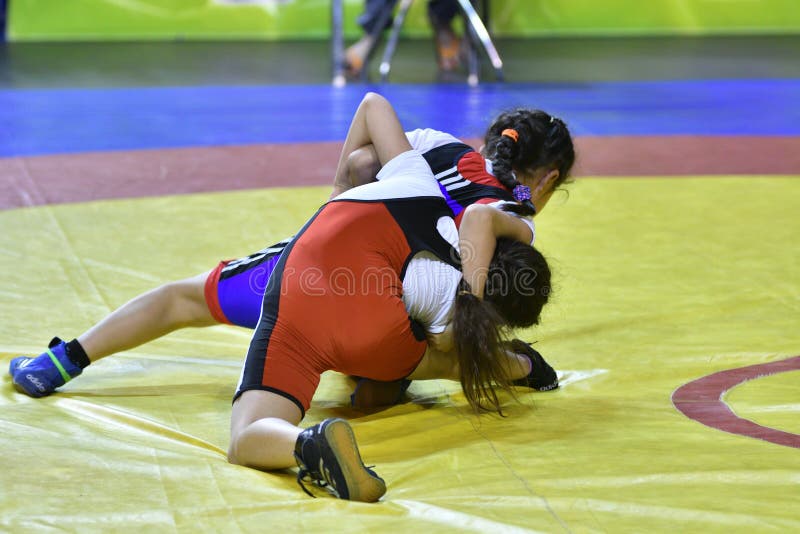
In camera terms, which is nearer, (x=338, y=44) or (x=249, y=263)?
(x=249, y=263)

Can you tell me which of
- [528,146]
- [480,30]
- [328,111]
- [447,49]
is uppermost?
[528,146]

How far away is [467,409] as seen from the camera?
8.16ft

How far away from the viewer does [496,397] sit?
95.6 inches

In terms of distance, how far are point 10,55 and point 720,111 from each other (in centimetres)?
565

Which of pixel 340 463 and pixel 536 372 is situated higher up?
pixel 340 463

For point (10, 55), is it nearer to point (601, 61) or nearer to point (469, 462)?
point (601, 61)

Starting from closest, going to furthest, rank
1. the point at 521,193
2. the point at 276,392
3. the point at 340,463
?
the point at 340,463 < the point at 276,392 < the point at 521,193

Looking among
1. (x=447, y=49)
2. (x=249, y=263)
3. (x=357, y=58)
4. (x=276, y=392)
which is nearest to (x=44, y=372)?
(x=249, y=263)

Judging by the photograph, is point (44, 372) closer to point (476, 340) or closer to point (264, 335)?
point (264, 335)

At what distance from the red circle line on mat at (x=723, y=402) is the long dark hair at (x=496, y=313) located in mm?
392

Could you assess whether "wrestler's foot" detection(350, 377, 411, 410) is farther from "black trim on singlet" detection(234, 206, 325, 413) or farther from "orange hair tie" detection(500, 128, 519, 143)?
"orange hair tie" detection(500, 128, 519, 143)

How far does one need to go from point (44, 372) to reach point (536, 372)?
1121 millimetres

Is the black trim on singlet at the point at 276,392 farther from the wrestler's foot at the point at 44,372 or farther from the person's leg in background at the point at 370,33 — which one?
the person's leg in background at the point at 370,33

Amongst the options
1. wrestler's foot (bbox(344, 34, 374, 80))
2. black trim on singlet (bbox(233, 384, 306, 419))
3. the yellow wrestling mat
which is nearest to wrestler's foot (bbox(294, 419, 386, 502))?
the yellow wrestling mat
